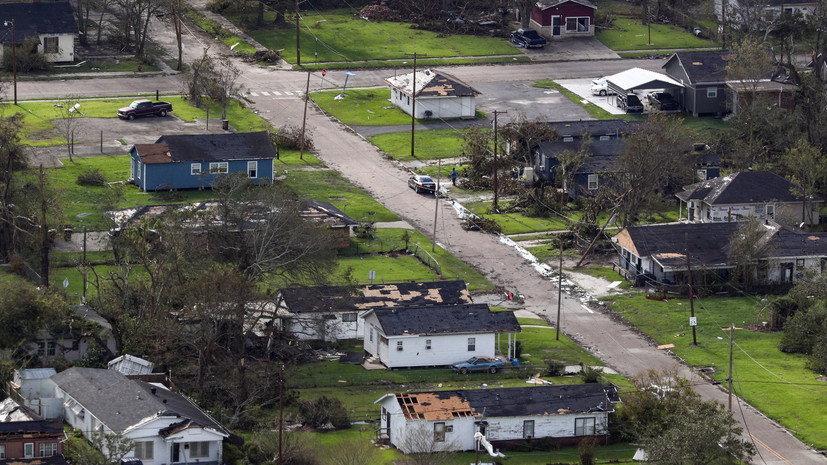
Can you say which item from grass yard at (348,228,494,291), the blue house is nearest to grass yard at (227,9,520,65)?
the blue house

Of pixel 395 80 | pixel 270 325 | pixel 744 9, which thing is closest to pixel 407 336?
pixel 270 325

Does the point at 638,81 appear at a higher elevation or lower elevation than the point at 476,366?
higher

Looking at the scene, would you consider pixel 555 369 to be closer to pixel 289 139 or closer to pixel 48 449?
pixel 48 449

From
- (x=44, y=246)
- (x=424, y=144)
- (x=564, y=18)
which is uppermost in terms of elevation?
(x=564, y=18)

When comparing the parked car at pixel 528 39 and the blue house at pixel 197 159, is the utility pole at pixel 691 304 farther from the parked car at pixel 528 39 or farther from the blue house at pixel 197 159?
the parked car at pixel 528 39

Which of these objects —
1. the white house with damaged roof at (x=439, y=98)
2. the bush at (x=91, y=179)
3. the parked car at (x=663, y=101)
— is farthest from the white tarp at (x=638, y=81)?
the bush at (x=91, y=179)

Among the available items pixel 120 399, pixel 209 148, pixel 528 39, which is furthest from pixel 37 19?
pixel 120 399

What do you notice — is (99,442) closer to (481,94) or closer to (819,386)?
(819,386)

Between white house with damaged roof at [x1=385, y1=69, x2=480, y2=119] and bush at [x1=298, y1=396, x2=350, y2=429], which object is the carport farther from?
bush at [x1=298, y1=396, x2=350, y2=429]
